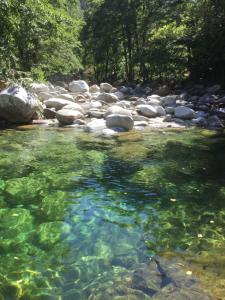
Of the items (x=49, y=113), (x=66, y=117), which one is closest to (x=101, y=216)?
(x=66, y=117)

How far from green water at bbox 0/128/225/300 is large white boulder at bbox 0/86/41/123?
10.3 ft

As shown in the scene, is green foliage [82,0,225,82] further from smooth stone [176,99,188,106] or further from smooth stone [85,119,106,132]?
smooth stone [85,119,106,132]

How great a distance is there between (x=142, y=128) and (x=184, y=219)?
830 centimetres

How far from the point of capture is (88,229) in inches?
198

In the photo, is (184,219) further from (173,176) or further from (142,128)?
(142,128)

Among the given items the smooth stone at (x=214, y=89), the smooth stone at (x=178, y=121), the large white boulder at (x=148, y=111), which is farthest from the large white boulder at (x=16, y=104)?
the smooth stone at (x=214, y=89)

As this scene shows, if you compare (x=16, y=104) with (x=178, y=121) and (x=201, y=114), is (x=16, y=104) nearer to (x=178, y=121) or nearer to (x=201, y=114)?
(x=178, y=121)

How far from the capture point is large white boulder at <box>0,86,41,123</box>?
12859 mm

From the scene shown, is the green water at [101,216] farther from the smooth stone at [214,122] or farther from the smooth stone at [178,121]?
the smooth stone at [178,121]

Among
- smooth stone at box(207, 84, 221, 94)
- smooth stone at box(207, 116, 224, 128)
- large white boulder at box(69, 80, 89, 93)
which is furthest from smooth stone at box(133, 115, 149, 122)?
large white boulder at box(69, 80, 89, 93)

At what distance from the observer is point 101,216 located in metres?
5.50

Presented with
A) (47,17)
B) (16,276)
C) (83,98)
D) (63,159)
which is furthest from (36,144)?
(83,98)

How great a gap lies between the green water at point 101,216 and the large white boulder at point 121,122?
2993 millimetres

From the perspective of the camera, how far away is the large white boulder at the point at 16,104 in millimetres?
12859
